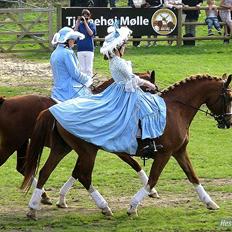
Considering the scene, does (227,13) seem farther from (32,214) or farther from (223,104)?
(32,214)

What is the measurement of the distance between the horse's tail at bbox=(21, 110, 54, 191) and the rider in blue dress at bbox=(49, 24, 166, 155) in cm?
17

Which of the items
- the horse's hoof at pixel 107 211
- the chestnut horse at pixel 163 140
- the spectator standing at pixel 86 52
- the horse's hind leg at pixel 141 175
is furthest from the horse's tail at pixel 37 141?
the spectator standing at pixel 86 52

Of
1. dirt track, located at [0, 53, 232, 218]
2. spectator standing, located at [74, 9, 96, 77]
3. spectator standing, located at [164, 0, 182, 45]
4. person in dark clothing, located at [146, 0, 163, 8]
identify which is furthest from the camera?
person in dark clothing, located at [146, 0, 163, 8]

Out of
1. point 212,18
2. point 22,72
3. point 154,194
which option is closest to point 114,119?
point 154,194

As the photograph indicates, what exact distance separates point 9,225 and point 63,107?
1843mm

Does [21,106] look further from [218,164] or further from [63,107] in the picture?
[218,164]

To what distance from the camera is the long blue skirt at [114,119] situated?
12.3 m

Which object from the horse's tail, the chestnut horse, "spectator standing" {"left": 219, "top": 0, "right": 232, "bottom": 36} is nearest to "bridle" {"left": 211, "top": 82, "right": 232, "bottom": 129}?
the chestnut horse

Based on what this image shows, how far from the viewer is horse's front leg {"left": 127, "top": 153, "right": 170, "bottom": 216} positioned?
12344 millimetres

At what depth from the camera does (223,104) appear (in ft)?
42.7

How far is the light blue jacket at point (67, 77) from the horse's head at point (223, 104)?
2.05 m

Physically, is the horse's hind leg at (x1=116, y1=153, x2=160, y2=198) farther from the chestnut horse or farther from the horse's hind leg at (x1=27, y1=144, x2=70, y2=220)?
the horse's hind leg at (x1=27, y1=144, x2=70, y2=220)

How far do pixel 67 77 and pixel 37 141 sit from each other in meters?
1.70

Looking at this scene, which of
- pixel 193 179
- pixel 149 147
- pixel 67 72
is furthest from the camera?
pixel 67 72
